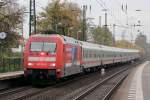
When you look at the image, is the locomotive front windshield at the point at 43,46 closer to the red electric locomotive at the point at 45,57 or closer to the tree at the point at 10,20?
the red electric locomotive at the point at 45,57

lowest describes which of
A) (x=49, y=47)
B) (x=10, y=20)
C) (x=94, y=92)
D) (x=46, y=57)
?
(x=94, y=92)

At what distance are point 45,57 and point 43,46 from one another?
74cm

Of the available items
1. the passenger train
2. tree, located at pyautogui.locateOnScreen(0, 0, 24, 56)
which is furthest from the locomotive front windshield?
tree, located at pyautogui.locateOnScreen(0, 0, 24, 56)

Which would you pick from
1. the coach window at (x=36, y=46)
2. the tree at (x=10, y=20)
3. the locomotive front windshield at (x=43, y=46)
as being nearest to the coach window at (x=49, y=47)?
the locomotive front windshield at (x=43, y=46)

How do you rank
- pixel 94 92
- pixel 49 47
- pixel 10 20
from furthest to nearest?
pixel 10 20 < pixel 49 47 < pixel 94 92

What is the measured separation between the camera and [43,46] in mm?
27297

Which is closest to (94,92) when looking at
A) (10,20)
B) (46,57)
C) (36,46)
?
(46,57)

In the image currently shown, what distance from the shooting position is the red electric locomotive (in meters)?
26.7

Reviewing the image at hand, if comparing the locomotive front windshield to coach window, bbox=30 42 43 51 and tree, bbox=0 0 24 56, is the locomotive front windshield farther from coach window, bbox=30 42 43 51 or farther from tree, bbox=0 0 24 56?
tree, bbox=0 0 24 56

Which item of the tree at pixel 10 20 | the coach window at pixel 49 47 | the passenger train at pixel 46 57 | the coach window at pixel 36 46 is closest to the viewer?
the passenger train at pixel 46 57

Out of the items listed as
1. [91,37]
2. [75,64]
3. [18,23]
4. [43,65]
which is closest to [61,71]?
[43,65]

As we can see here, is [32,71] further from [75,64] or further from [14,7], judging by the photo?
[14,7]

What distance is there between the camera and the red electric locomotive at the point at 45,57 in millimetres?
26688

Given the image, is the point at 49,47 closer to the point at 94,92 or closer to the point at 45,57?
the point at 45,57
